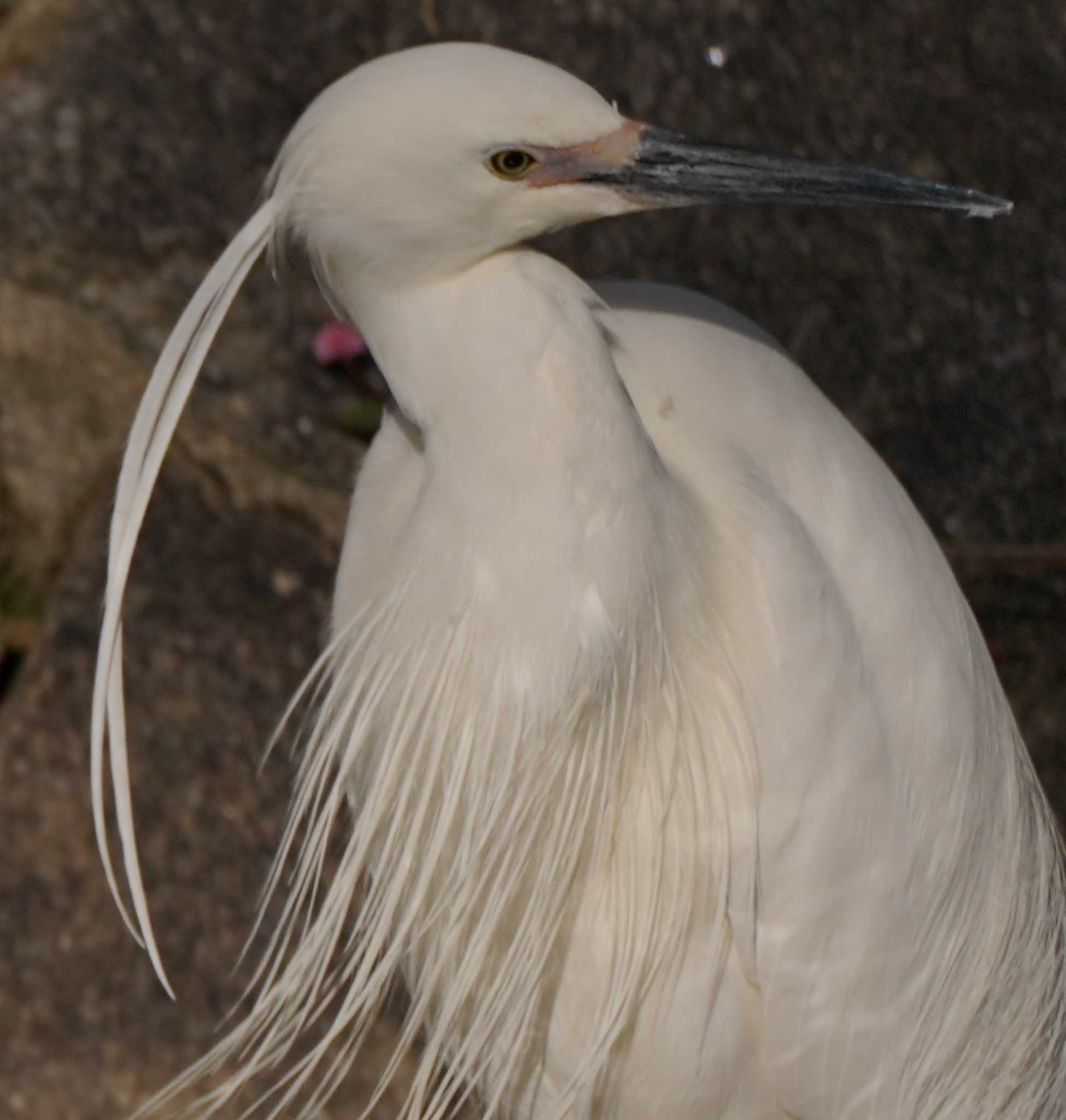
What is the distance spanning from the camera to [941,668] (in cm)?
106

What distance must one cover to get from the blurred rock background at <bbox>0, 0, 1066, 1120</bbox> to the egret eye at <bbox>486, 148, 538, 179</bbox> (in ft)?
2.99

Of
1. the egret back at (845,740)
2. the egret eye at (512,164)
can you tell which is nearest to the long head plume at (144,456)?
the egret eye at (512,164)

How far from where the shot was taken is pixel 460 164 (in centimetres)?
82

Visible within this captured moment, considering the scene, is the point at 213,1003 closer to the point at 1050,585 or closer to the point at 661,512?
the point at 661,512

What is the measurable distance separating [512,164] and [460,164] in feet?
0.10

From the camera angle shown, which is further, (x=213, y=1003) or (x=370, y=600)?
(x=213, y=1003)

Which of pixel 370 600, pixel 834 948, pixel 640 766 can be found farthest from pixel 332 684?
pixel 834 948

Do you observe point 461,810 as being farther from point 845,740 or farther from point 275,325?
point 275,325

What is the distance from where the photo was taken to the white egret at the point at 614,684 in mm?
863

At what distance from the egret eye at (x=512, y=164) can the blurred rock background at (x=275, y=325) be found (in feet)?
2.99

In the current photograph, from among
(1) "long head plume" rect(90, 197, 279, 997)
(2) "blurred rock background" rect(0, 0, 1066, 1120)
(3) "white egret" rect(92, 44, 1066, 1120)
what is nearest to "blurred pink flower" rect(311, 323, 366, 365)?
(2) "blurred rock background" rect(0, 0, 1066, 1120)

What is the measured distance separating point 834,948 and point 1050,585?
91 cm

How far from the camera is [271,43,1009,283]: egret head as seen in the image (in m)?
0.81

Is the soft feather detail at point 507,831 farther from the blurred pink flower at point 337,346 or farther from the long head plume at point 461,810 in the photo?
the blurred pink flower at point 337,346
